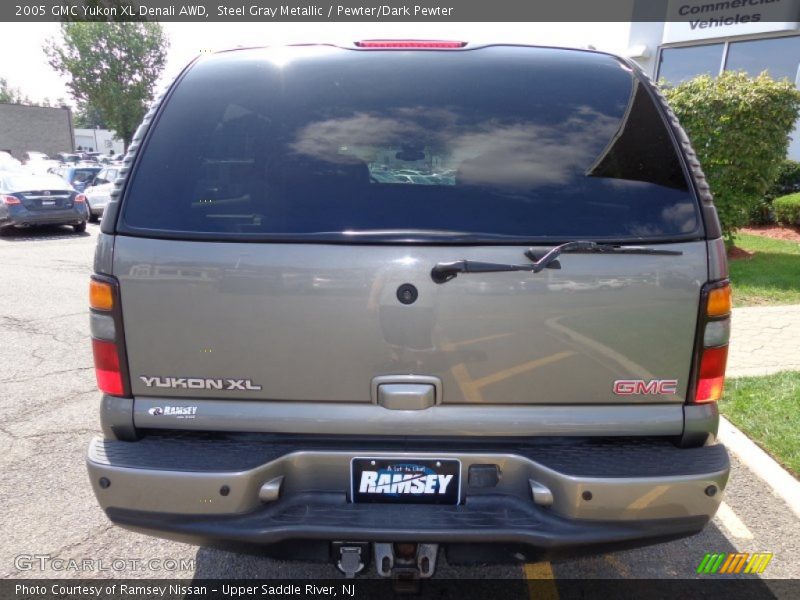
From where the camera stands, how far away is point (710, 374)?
2041 millimetres

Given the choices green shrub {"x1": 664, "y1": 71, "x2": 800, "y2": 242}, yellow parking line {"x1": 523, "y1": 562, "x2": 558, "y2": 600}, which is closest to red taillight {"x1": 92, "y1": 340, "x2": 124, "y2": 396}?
yellow parking line {"x1": 523, "y1": 562, "x2": 558, "y2": 600}

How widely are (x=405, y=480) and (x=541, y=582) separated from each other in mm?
1107

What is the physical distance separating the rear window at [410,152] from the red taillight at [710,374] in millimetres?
415

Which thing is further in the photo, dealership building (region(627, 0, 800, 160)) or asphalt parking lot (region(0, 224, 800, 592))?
dealership building (region(627, 0, 800, 160))

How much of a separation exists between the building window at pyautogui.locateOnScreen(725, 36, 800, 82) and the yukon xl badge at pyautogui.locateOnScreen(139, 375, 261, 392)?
14302 mm

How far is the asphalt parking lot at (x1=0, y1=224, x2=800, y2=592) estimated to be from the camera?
271 centimetres

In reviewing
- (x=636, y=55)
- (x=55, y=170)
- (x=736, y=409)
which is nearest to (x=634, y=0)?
(x=636, y=55)

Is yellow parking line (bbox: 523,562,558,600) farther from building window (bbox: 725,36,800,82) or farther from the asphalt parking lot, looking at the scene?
building window (bbox: 725,36,800,82)

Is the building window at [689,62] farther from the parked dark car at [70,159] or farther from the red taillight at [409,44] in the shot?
the parked dark car at [70,159]

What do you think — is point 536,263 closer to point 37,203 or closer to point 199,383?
point 199,383

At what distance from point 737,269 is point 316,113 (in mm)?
8251

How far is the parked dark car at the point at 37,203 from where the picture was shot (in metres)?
13.7

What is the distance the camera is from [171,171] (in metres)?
2.10

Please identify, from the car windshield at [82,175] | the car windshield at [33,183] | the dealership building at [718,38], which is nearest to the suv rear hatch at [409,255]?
the dealership building at [718,38]
